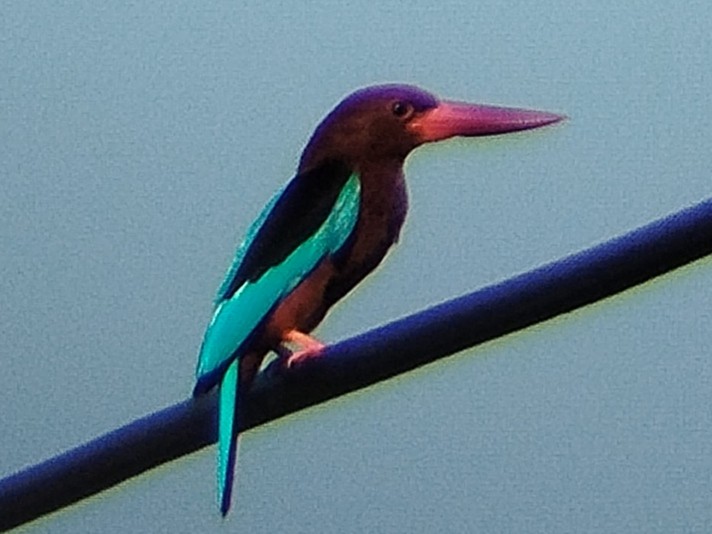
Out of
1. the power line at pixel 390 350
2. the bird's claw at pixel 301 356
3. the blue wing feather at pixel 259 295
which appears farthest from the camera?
the blue wing feather at pixel 259 295

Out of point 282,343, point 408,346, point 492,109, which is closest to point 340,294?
point 282,343

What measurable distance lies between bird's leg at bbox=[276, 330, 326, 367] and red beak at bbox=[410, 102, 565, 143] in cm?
15

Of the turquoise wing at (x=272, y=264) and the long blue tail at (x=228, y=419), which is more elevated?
the turquoise wing at (x=272, y=264)

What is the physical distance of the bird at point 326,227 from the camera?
97 centimetres

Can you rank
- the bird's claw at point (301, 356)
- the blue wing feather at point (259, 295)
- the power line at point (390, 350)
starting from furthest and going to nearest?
the blue wing feather at point (259, 295) → the bird's claw at point (301, 356) → the power line at point (390, 350)

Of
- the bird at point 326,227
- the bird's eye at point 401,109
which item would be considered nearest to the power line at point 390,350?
the bird at point 326,227

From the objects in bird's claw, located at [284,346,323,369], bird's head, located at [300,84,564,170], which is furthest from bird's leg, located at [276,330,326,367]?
bird's head, located at [300,84,564,170]

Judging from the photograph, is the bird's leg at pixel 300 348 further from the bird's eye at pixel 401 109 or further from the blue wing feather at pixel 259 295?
the bird's eye at pixel 401 109

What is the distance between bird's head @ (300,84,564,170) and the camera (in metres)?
1.00

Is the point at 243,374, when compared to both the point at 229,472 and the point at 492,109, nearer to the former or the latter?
the point at 229,472

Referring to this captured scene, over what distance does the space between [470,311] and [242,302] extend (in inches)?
13.6

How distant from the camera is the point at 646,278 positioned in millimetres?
667

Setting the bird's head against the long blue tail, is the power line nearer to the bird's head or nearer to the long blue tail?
the long blue tail

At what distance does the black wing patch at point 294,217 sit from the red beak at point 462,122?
0.19 ft
